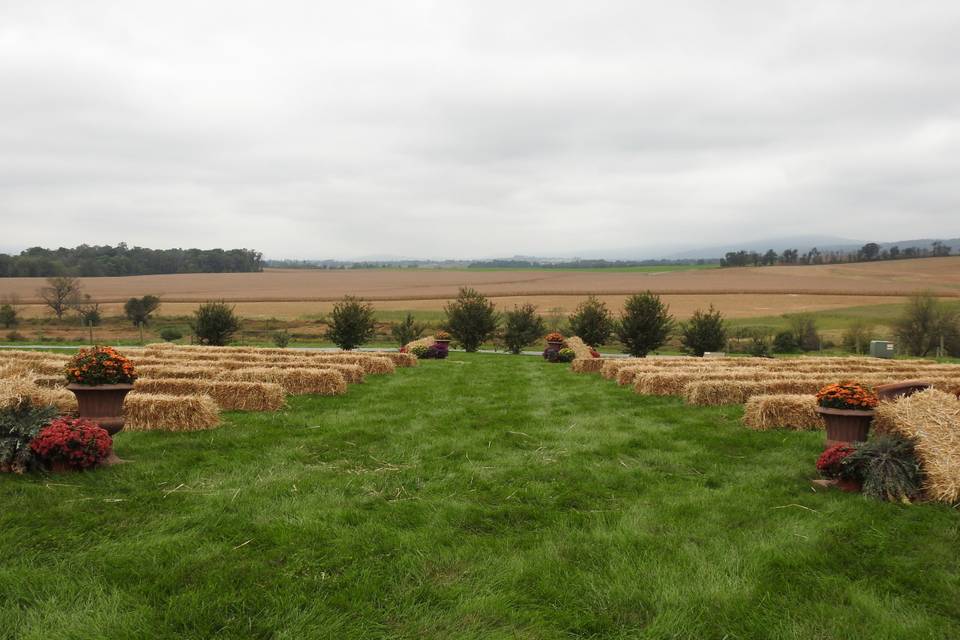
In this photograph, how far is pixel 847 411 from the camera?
8.98 m

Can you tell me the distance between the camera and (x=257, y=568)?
548 cm

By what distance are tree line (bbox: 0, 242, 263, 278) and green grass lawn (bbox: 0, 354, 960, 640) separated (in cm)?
11378

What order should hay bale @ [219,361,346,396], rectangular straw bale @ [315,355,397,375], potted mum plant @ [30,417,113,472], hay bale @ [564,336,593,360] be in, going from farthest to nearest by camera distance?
hay bale @ [564,336,593,360] < rectangular straw bale @ [315,355,397,375] < hay bale @ [219,361,346,396] < potted mum plant @ [30,417,113,472]

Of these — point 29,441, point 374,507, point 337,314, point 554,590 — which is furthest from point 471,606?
point 337,314

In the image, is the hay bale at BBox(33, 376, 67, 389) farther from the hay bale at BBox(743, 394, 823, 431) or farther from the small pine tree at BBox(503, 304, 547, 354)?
the small pine tree at BBox(503, 304, 547, 354)

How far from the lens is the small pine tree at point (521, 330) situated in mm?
42469

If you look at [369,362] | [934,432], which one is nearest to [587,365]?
[369,362]

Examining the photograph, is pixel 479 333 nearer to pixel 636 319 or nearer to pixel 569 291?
pixel 636 319

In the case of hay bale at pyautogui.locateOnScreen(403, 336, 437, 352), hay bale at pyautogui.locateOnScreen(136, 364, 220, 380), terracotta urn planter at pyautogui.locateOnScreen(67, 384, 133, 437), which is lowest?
hay bale at pyautogui.locateOnScreen(403, 336, 437, 352)

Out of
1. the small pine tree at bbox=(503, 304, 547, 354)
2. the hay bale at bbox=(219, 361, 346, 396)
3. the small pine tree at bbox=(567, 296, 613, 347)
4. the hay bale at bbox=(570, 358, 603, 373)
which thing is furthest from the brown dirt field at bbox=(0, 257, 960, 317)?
the hay bale at bbox=(219, 361, 346, 396)

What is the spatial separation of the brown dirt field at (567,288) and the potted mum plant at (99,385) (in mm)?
60611

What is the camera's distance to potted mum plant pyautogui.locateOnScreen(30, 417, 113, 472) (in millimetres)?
8047

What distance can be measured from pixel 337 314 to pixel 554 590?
110ft

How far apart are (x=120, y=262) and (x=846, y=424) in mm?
130141
